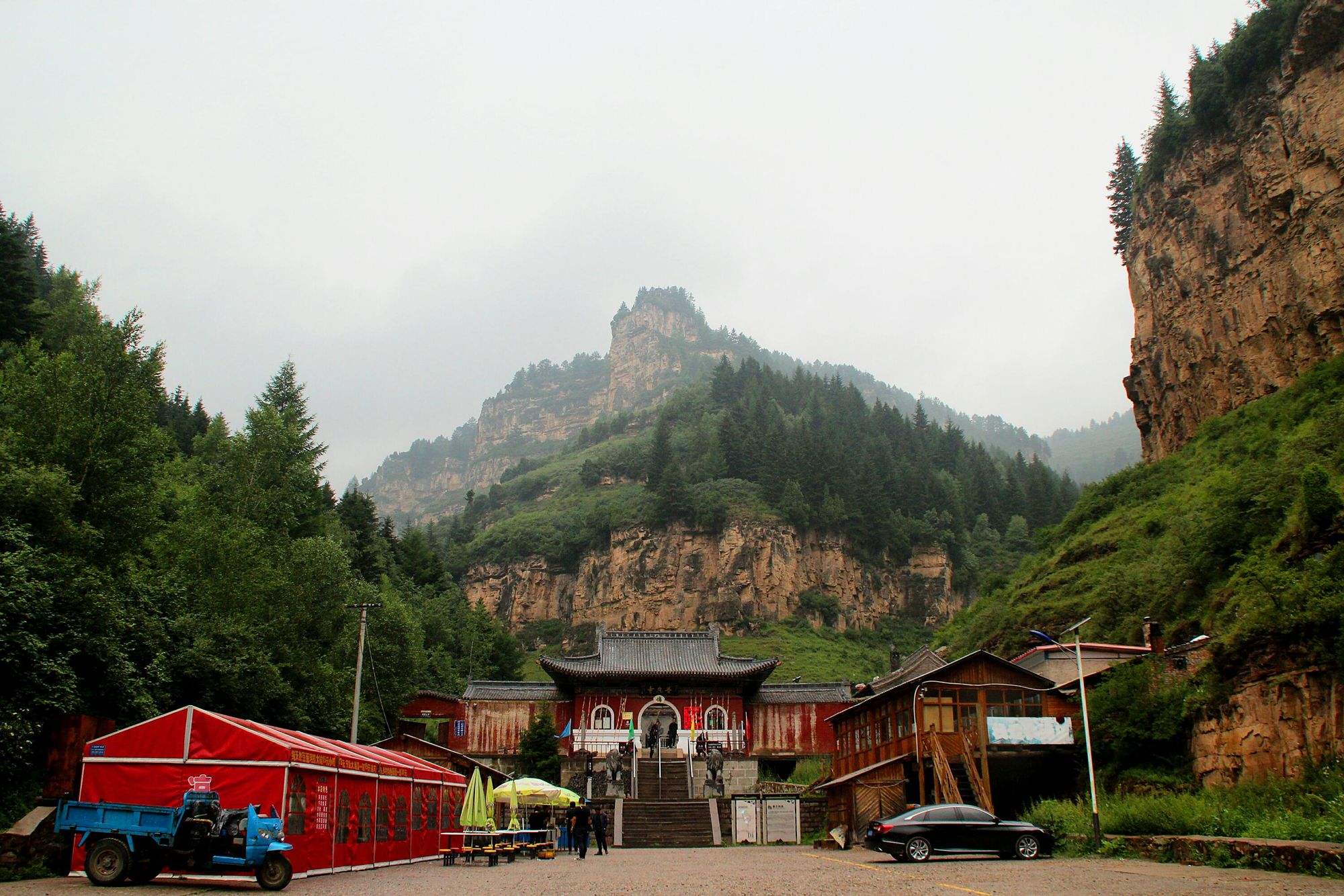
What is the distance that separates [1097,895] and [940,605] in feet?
258

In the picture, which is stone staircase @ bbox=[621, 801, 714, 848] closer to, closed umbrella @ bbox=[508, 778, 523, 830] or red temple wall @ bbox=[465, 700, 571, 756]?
closed umbrella @ bbox=[508, 778, 523, 830]

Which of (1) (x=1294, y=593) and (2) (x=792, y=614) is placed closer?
(1) (x=1294, y=593)

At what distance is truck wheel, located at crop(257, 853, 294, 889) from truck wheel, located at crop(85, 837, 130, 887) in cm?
169

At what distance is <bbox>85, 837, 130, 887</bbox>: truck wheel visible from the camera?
480 inches

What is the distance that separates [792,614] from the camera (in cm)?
8150

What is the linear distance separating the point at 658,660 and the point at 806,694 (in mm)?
7640

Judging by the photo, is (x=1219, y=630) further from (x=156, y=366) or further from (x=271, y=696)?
(x=156, y=366)

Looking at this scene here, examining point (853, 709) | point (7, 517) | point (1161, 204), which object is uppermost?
point (1161, 204)

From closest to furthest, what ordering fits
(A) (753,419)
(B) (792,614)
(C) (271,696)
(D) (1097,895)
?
(D) (1097,895) → (C) (271,696) → (B) (792,614) → (A) (753,419)

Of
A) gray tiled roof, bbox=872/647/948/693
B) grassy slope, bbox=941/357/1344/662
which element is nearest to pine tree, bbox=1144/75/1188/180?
grassy slope, bbox=941/357/1344/662

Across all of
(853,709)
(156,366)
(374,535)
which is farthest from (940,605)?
(156,366)

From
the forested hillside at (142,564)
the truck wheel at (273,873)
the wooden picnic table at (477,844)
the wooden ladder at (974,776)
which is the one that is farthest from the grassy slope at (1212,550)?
the forested hillside at (142,564)

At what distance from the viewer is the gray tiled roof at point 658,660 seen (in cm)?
4253

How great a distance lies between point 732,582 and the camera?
82.8 m
